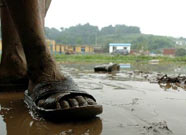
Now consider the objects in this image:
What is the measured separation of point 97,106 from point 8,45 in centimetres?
120

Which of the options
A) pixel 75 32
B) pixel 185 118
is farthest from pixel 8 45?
pixel 75 32

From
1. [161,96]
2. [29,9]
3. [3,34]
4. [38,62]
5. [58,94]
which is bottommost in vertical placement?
[161,96]

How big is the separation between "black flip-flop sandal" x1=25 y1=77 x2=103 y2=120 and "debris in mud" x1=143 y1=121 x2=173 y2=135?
0.24 meters

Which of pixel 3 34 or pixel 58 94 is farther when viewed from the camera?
pixel 3 34

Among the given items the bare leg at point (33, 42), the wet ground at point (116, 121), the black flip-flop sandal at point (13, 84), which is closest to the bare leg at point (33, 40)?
the bare leg at point (33, 42)

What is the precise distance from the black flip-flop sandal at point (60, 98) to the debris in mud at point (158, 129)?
244 millimetres

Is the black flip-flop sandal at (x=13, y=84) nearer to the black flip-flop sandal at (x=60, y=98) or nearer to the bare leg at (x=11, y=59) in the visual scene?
the bare leg at (x=11, y=59)

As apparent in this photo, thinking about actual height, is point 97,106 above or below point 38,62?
below

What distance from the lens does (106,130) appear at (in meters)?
0.96

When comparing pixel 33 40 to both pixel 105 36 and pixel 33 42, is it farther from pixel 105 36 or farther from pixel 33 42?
pixel 105 36

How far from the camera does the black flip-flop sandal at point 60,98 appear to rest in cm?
104

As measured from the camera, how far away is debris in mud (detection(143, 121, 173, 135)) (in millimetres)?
923

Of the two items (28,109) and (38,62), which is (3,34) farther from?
(28,109)

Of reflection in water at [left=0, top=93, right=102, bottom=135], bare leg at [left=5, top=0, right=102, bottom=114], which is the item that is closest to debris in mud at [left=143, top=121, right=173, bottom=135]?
reflection in water at [left=0, top=93, right=102, bottom=135]
